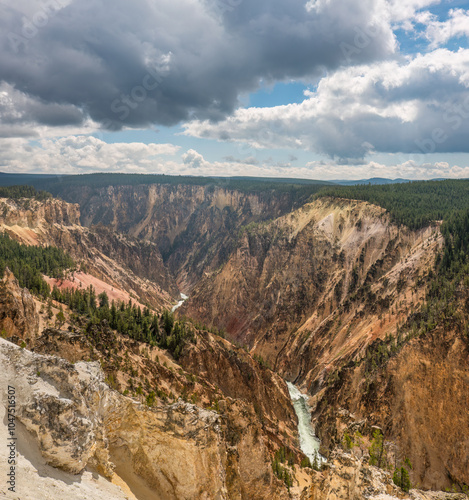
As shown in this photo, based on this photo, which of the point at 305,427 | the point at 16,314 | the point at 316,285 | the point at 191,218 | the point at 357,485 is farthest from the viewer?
the point at 191,218

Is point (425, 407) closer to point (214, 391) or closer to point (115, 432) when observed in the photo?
point (214, 391)

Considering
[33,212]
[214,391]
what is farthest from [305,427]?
[33,212]

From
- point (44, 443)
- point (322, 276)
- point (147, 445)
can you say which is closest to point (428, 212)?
point (322, 276)

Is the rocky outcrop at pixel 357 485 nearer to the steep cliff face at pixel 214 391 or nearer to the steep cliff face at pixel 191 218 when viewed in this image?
the steep cliff face at pixel 214 391

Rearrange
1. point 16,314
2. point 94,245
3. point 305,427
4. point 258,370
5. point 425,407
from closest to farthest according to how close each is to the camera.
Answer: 1. point 16,314
2. point 425,407
3. point 305,427
4. point 258,370
5. point 94,245

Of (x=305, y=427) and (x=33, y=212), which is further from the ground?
(x=33, y=212)

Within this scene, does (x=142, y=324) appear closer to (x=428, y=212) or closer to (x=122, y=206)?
(x=428, y=212)
